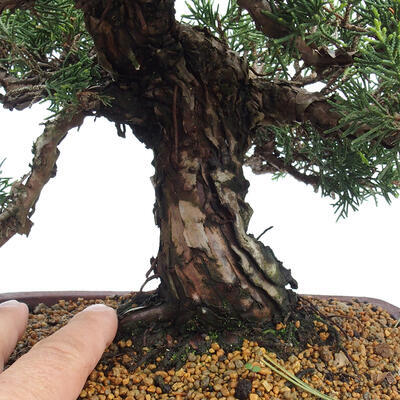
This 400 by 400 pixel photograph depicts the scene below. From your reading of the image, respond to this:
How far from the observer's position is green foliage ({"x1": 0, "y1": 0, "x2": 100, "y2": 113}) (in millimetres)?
892

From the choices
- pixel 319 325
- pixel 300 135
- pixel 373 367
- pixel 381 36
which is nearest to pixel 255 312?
pixel 319 325

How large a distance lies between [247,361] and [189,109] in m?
0.49

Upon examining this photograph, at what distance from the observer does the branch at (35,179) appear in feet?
3.24

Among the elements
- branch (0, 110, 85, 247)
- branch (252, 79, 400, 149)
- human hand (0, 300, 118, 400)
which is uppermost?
branch (252, 79, 400, 149)

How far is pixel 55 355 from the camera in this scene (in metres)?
0.81

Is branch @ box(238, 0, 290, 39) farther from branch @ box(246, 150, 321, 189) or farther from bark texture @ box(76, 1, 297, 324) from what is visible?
branch @ box(246, 150, 321, 189)

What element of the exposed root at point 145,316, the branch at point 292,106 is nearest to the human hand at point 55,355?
the exposed root at point 145,316

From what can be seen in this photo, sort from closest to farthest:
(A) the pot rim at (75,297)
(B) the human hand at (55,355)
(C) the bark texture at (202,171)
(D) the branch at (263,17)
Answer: (B) the human hand at (55,355) < (D) the branch at (263,17) < (C) the bark texture at (202,171) < (A) the pot rim at (75,297)

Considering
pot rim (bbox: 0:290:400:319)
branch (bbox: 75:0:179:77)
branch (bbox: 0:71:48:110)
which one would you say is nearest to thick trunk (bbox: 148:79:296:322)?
branch (bbox: 75:0:179:77)

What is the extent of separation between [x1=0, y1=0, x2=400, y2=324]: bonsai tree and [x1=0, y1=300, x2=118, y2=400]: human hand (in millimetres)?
111

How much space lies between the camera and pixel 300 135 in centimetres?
129

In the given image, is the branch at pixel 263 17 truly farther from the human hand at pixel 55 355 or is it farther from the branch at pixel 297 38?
the human hand at pixel 55 355

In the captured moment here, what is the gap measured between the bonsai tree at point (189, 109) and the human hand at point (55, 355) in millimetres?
111

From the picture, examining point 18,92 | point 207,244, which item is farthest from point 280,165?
point 18,92
